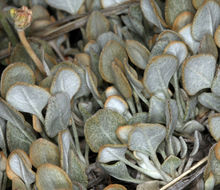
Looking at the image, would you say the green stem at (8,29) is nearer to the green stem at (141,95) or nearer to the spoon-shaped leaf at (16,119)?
the spoon-shaped leaf at (16,119)

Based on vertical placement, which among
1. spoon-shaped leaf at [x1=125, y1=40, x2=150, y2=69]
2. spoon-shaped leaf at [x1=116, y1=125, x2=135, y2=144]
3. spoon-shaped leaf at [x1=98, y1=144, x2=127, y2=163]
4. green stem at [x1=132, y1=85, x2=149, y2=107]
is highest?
spoon-shaped leaf at [x1=125, y1=40, x2=150, y2=69]

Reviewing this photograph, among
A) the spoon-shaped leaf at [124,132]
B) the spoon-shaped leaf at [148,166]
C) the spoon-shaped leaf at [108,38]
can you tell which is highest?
the spoon-shaped leaf at [108,38]

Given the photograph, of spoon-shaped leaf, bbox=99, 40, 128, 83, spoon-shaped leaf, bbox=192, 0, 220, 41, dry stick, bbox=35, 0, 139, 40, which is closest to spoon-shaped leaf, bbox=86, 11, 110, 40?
dry stick, bbox=35, 0, 139, 40

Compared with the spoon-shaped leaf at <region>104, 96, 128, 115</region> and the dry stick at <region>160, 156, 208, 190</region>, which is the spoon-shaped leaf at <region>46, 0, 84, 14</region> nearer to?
the spoon-shaped leaf at <region>104, 96, 128, 115</region>

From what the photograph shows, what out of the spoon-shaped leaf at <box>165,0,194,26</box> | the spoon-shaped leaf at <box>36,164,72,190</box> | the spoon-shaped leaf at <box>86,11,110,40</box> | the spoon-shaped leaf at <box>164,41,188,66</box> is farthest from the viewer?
the spoon-shaped leaf at <box>86,11,110,40</box>

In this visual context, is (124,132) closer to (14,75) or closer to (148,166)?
(148,166)

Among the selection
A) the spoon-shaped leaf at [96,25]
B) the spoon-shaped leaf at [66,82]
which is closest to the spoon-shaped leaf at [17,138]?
the spoon-shaped leaf at [66,82]
